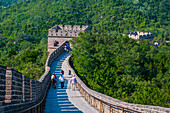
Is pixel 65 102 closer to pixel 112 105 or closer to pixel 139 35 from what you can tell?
pixel 112 105

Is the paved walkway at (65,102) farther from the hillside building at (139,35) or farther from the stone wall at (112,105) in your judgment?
the hillside building at (139,35)

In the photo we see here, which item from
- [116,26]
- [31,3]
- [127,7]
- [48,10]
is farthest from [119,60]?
[31,3]

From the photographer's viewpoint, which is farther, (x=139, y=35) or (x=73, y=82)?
(x=139, y=35)

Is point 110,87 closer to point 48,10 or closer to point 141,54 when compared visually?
point 141,54

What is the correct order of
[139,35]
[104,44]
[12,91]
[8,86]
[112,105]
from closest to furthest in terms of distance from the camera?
1. [8,86]
2. [12,91]
3. [112,105]
4. [104,44]
5. [139,35]

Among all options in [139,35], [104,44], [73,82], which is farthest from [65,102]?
[139,35]

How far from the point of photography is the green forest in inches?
896

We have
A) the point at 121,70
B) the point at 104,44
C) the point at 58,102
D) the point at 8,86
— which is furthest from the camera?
the point at 104,44

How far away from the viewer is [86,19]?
8788 centimetres

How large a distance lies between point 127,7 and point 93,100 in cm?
8925

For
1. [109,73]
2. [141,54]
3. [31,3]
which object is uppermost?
[31,3]

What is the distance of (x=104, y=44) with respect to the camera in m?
33.6

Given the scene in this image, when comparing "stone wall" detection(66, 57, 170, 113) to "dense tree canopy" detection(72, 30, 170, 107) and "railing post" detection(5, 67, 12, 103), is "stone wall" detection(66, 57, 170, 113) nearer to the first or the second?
"railing post" detection(5, 67, 12, 103)

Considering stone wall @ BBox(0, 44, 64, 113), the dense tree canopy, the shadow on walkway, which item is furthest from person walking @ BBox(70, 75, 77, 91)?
stone wall @ BBox(0, 44, 64, 113)
